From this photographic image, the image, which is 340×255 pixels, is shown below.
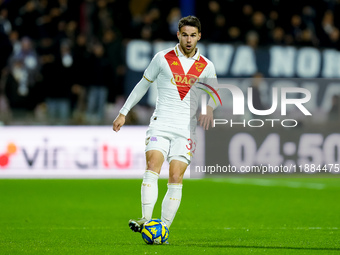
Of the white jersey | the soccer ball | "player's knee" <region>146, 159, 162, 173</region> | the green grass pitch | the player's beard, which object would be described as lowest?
the green grass pitch

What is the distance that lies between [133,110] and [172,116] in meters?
10.3

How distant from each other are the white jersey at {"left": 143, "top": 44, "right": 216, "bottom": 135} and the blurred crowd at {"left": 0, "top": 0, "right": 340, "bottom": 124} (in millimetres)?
9740

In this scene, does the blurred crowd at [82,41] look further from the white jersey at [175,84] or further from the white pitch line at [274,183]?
the white jersey at [175,84]

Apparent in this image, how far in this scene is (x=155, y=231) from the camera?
753cm

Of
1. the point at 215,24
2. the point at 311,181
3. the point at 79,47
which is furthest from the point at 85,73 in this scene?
the point at 311,181

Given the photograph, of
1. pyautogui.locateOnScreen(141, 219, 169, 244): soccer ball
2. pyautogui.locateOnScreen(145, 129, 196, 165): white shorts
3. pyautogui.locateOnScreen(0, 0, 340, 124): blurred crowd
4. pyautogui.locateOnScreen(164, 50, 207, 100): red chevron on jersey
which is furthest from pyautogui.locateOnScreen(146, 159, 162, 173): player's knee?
pyautogui.locateOnScreen(0, 0, 340, 124): blurred crowd

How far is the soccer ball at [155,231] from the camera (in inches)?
296

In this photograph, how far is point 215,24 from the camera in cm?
2027

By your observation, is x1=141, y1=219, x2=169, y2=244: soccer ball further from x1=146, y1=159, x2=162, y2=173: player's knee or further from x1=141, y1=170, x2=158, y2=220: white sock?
x1=146, y1=159, x2=162, y2=173: player's knee

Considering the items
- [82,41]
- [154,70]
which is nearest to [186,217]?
[154,70]

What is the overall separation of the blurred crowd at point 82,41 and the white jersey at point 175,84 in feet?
32.0

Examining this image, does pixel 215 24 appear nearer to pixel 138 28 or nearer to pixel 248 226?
pixel 138 28

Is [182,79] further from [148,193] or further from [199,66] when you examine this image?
[148,193]

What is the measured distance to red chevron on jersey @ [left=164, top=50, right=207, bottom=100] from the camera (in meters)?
7.86
